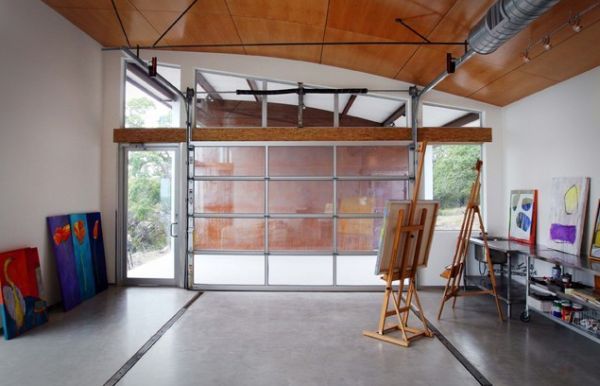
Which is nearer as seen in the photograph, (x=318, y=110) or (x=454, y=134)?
(x=454, y=134)

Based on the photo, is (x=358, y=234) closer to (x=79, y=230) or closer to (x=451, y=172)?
(x=451, y=172)

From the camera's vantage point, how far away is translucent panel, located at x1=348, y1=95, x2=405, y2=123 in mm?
6223

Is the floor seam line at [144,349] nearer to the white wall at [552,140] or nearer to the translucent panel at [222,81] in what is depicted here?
the translucent panel at [222,81]

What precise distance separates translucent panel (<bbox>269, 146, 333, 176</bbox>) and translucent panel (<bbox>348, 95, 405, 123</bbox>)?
2.53ft

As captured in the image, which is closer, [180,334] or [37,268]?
[180,334]

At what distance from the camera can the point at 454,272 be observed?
4.91 m

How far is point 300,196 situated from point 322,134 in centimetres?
110

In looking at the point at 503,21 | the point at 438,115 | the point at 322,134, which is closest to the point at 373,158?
the point at 322,134

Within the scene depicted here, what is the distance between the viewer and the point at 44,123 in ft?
15.8

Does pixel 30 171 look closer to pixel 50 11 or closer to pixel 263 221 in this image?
pixel 50 11

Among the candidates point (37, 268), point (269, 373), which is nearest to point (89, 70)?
point (37, 268)

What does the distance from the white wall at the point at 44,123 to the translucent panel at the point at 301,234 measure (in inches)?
117

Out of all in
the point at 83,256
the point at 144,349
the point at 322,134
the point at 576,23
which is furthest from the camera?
the point at 322,134

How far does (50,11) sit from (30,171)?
6.99ft
